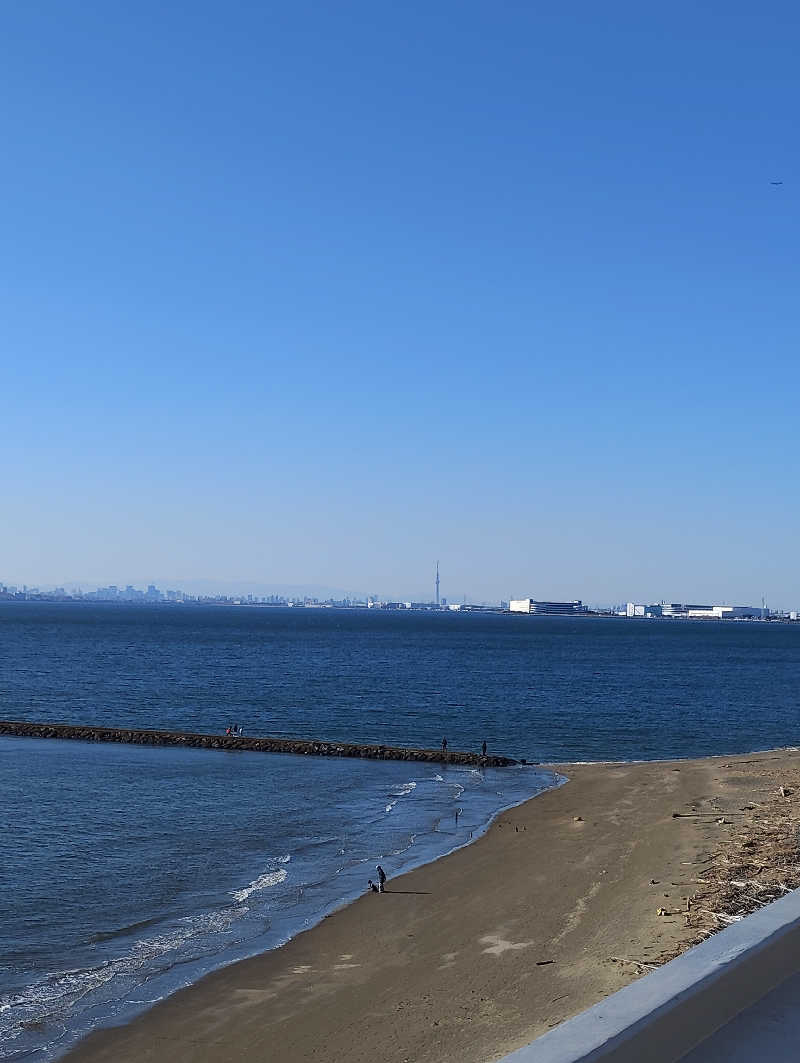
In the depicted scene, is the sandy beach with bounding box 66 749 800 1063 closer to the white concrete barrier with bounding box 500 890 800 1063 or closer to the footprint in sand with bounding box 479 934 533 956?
the footprint in sand with bounding box 479 934 533 956

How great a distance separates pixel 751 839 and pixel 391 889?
8.30 m

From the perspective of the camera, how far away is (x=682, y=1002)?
4.26m

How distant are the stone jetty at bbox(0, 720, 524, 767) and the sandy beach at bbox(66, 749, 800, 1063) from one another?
17152 mm

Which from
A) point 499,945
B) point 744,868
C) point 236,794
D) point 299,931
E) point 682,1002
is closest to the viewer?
point 682,1002

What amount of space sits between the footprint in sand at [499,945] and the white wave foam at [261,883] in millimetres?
6528

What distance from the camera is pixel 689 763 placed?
43906mm

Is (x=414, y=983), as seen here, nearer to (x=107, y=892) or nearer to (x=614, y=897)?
(x=614, y=897)

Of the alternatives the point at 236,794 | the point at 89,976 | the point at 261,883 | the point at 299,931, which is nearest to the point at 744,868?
the point at 299,931

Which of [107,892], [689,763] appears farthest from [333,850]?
[689,763]

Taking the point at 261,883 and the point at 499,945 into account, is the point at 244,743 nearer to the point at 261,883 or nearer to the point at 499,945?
the point at 261,883

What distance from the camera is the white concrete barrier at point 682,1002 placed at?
384 centimetres

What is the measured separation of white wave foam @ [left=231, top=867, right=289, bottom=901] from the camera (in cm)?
2286

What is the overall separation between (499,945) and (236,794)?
20.3m

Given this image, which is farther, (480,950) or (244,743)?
(244,743)
